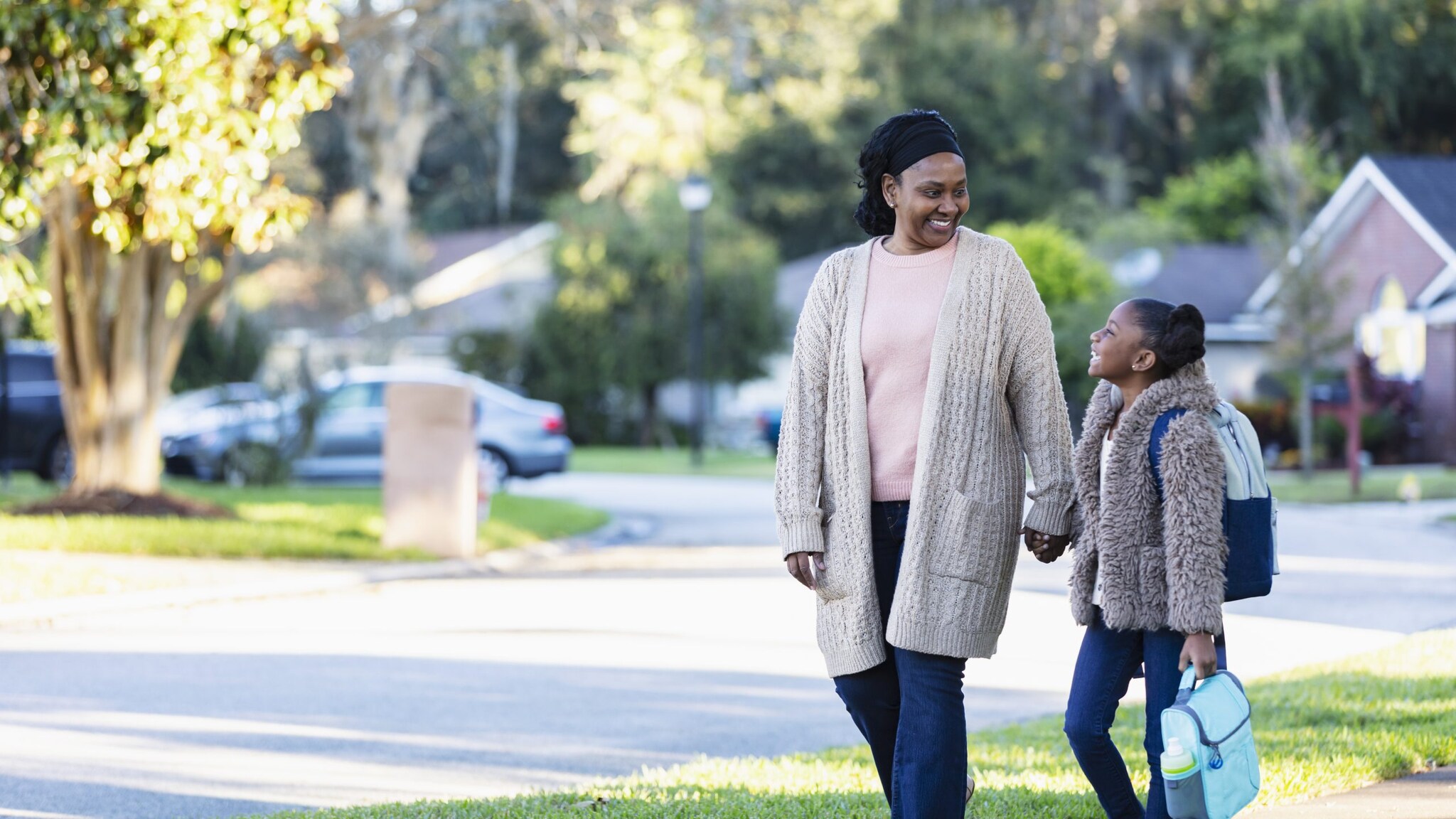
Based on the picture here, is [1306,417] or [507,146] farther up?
[507,146]

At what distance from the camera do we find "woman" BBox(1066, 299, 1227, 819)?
14.8 feet

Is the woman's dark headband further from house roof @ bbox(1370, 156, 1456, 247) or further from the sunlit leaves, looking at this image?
house roof @ bbox(1370, 156, 1456, 247)

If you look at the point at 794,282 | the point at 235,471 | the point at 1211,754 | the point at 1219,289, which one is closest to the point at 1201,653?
the point at 1211,754

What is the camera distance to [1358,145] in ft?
160

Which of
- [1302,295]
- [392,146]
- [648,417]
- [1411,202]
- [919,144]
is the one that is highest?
[392,146]

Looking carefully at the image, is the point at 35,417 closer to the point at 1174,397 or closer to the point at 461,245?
the point at 1174,397

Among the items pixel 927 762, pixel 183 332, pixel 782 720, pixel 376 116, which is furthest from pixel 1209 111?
pixel 927 762

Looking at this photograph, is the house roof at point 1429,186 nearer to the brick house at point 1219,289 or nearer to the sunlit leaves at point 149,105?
the brick house at point 1219,289

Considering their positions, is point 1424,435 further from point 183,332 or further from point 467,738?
point 467,738

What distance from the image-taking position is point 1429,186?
3288 centimetres

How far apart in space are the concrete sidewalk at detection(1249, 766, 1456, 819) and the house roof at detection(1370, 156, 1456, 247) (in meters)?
27.4

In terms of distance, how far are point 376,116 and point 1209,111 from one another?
2603 cm

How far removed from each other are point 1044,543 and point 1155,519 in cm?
30

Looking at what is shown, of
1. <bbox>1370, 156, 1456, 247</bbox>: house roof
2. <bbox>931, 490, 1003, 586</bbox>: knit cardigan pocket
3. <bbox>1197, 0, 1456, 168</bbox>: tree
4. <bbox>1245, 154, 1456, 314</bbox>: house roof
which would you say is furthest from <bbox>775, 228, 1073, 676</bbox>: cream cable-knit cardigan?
<bbox>1197, 0, 1456, 168</bbox>: tree
